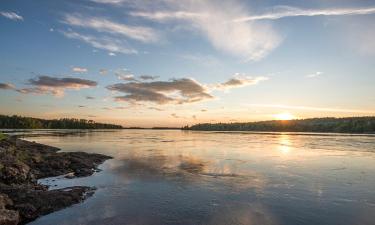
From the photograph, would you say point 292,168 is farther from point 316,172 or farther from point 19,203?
point 19,203

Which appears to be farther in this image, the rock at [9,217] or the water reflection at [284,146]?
the water reflection at [284,146]

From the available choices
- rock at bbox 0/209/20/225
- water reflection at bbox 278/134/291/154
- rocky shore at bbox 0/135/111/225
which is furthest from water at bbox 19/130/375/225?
water reflection at bbox 278/134/291/154

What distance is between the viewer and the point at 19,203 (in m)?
15.9

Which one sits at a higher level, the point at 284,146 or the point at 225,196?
the point at 284,146

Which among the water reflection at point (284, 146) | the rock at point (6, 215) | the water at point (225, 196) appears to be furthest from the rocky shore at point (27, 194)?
the water reflection at point (284, 146)

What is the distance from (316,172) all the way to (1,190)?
2412 centimetres

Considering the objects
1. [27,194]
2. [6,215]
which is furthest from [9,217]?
[27,194]

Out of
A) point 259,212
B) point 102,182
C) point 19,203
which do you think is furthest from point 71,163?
point 259,212

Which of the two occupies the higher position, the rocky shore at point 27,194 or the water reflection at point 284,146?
the water reflection at point 284,146

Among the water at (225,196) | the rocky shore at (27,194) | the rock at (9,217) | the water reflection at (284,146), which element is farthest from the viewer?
the water reflection at (284,146)

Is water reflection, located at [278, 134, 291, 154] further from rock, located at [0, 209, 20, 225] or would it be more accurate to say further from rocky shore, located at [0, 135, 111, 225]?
rock, located at [0, 209, 20, 225]

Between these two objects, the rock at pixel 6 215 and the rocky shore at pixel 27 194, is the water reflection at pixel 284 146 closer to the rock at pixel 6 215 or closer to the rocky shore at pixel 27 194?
the rocky shore at pixel 27 194

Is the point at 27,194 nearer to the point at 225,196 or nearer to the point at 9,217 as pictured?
the point at 9,217

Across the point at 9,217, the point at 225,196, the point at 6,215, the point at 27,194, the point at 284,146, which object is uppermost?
the point at 284,146
